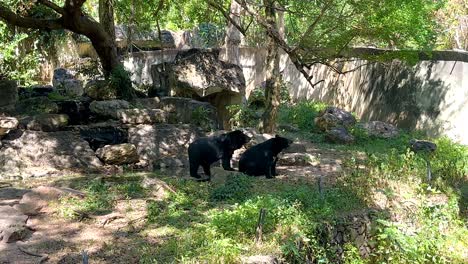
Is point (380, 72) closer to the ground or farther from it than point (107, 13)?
closer to the ground

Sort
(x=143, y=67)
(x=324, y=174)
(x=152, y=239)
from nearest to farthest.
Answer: (x=152, y=239), (x=324, y=174), (x=143, y=67)

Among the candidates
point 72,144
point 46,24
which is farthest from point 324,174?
point 46,24

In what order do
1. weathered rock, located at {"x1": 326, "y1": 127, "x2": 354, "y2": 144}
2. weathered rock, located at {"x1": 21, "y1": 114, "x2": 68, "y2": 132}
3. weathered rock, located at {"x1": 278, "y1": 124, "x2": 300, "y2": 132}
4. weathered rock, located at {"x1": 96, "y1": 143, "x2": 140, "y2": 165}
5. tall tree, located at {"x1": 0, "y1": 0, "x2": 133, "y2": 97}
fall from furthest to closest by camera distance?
weathered rock, located at {"x1": 278, "y1": 124, "x2": 300, "y2": 132}
weathered rock, located at {"x1": 326, "y1": 127, "x2": 354, "y2": 144}
tall tree, located at {"x1": 0, "y1": 0, "x2": 133, "y2": 97}
weathered rock, located at {"x1": 21, "y1": 114, "x2": 68, "y2": 132}
weathered rock, located at {"x1": 96, "y1": 143, "x2": 140, "y2": 165}

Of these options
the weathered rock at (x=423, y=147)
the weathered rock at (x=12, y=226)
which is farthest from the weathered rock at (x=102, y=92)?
the weathered rock at (x=423, y=147)

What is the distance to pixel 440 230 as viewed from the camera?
297 inches

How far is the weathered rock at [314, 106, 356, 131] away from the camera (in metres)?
14.3

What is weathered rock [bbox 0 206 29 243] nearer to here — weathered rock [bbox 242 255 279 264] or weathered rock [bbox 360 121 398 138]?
weathered rock [bbox 242 255 279 264]

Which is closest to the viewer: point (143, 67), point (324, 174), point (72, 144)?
point (324, 174)

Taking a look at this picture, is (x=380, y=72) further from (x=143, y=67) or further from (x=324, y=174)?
(x=143, y=67)

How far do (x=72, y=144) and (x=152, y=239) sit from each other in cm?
520

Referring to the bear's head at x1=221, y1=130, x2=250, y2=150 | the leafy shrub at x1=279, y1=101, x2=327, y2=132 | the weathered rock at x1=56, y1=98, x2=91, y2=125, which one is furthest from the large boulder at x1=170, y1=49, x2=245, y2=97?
the bear's head at x1=221, y1=130, x2=250, y2=150

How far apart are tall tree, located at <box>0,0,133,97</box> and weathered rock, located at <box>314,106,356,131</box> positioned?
516 centimetres

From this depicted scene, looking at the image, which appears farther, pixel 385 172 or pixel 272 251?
pixel 385 172

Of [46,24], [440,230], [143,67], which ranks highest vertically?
[46,24]
